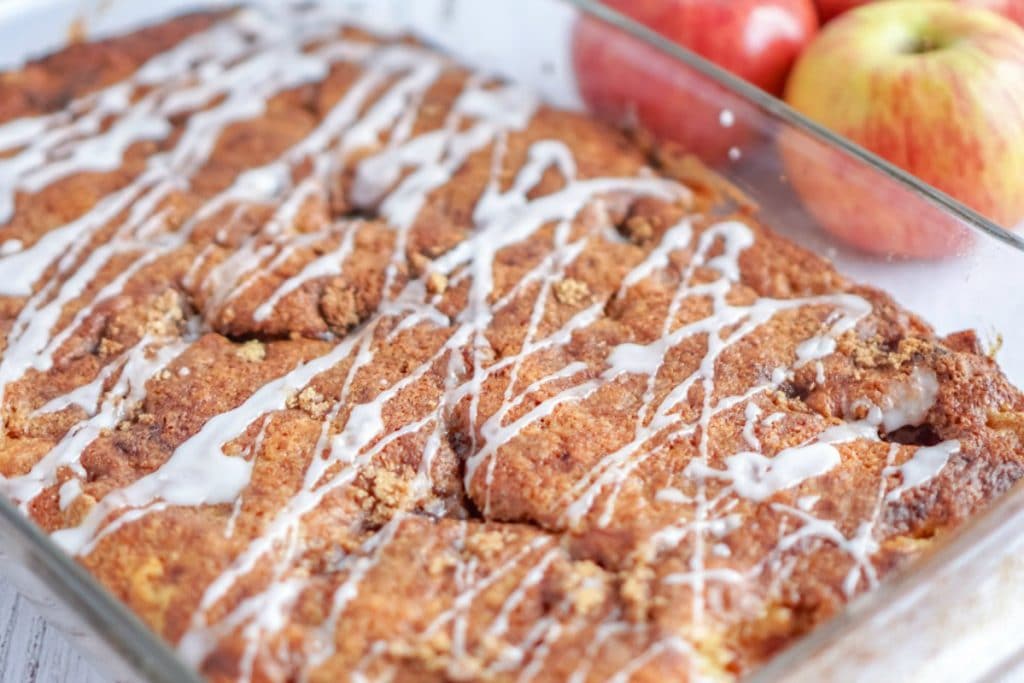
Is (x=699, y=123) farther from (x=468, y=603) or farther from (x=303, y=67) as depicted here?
(x=468, y=603)

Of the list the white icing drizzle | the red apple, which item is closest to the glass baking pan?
the red apple

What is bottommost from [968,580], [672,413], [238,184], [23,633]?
[968,580]

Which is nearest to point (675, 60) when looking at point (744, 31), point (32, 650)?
point (744, 31)

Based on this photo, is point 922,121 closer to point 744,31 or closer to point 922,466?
point 744,31

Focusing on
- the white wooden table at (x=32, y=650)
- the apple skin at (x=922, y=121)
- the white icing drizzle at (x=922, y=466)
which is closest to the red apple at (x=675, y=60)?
the apple skin at (x=922, y=121)

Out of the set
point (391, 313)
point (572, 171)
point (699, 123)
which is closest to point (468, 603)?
point (391, 313)

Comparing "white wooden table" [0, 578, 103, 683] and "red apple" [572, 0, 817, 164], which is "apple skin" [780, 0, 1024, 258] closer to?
"red apple" [572, 0, 817, 164]
